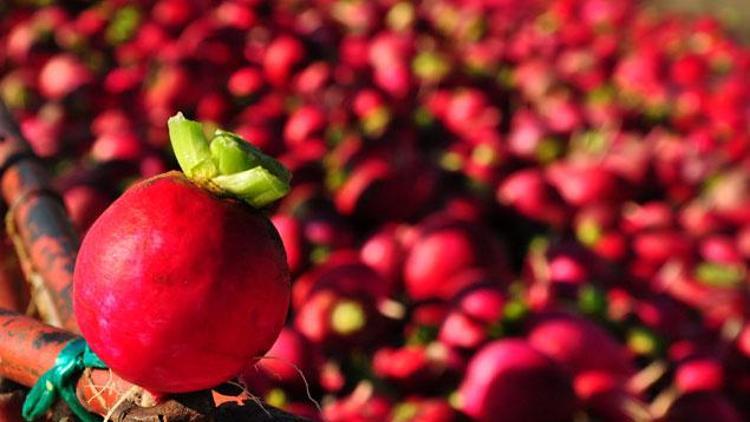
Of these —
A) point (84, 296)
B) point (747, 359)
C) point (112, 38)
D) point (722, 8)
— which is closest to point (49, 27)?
point (112, 38)

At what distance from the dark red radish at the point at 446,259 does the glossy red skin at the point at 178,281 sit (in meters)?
1.22

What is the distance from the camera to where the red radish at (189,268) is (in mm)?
635

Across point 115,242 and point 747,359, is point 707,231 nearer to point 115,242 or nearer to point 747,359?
point 747,359

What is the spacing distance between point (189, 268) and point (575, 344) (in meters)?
1.15

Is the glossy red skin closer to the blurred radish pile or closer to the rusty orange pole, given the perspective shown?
the rusty orange pole

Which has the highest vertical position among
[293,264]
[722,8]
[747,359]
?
[293,264]

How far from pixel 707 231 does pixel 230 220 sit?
6.68 ft

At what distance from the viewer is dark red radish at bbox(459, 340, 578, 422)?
4.83ft

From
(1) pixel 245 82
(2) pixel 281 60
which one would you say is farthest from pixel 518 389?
(2) pixel 281 60

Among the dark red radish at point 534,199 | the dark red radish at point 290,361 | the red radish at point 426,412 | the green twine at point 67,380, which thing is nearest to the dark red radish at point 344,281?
the dark red radish at point 290,361

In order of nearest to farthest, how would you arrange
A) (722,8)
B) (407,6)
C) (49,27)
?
(49,27) → (407,6) → (722,8)

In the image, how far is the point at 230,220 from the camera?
64 centimetres

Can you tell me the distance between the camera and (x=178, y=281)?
25.1 inches

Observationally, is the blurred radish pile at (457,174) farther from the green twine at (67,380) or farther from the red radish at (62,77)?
the green twine at (67,380)
